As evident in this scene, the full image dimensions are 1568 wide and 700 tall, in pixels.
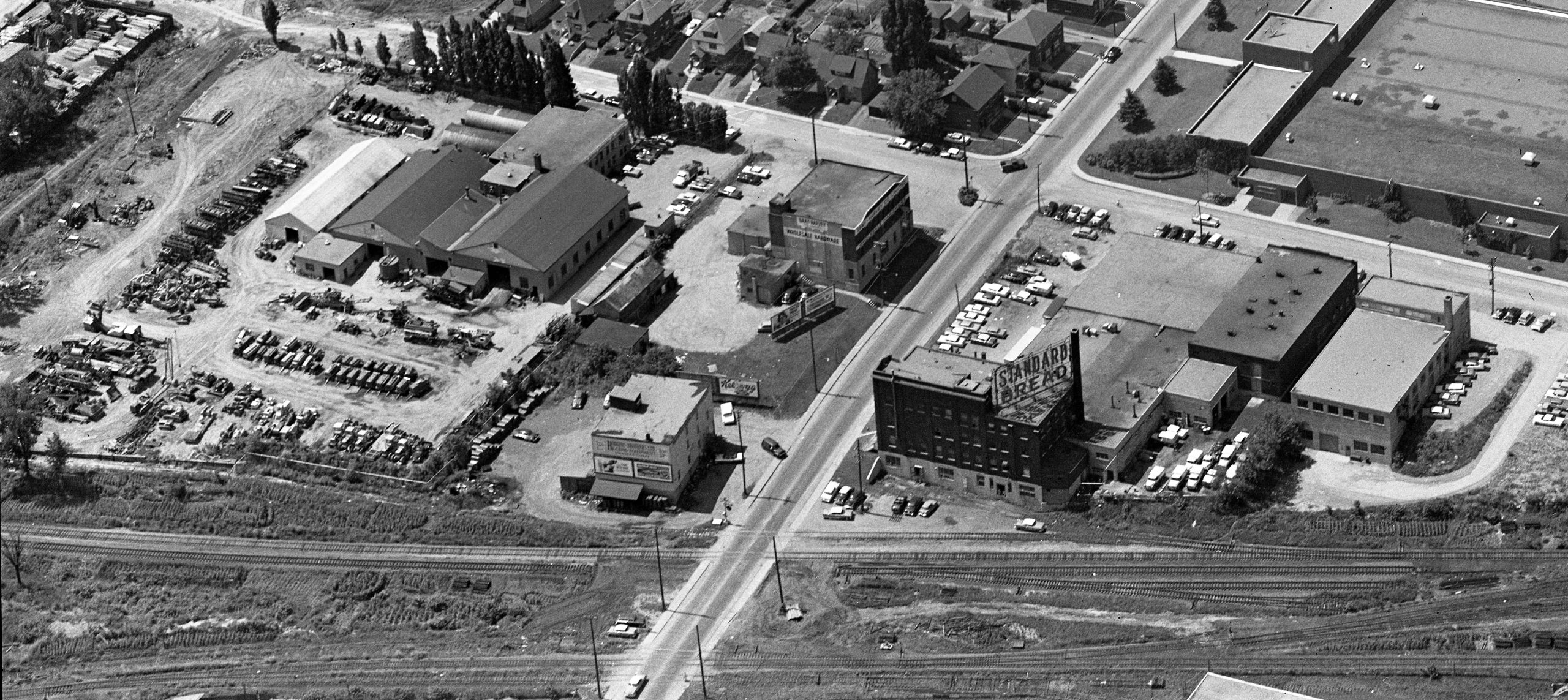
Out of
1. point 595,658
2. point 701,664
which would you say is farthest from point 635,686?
point 701,664

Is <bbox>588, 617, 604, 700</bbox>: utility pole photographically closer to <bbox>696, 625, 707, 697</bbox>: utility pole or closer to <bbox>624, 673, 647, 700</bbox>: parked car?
<bbox>624, 673, 647, 700</bbox>: parked car

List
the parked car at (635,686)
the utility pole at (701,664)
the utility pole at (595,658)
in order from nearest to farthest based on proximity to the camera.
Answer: the parked car at (635,686) → the utility pole at (701,664) → the utility pole at (595,658)

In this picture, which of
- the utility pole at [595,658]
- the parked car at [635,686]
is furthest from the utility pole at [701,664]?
the utility pole at [595,658]

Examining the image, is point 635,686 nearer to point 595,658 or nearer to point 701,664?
point 595,658

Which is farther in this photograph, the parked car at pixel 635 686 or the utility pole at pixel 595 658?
the utility pole at pixel 595 658

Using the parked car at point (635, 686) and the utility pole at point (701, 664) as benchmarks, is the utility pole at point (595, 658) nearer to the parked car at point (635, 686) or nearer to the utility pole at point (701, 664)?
the parked car at point (635, 686)
